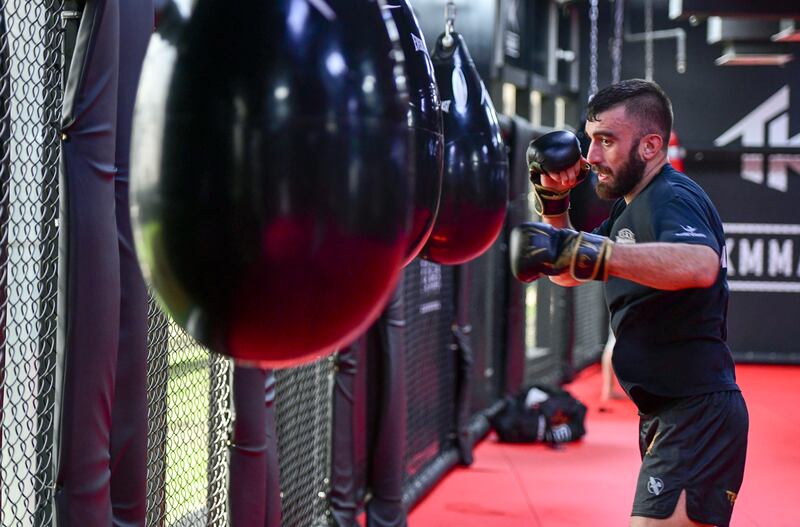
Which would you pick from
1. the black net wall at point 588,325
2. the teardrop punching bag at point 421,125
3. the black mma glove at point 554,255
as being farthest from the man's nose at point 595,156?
the black net wall at point 588,325

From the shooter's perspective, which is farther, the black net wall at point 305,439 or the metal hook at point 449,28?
the black net wall at point 305,439

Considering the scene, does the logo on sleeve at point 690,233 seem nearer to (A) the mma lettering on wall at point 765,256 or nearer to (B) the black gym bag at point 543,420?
(B) the black gym bag at point 543,420

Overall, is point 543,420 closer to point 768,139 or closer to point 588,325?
point 588,325

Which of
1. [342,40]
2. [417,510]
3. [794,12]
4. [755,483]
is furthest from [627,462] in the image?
[342,40]

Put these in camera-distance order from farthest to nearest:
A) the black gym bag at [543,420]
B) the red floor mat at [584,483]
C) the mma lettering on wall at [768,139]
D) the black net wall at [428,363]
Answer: the mma lettering on wall at [768,139]
the black gym bag at [543,420]
the black net wall at [428,363]
the red floor mat at [584,483]

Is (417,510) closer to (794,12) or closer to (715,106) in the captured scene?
(794,12)

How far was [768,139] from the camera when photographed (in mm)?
10398

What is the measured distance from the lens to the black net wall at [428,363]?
17.0ft

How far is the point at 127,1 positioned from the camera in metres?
2.21

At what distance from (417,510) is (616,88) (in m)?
2.94

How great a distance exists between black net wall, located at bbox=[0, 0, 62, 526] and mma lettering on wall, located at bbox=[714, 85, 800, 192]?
919 centimetres

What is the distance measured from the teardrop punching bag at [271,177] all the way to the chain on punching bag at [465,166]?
1.18m

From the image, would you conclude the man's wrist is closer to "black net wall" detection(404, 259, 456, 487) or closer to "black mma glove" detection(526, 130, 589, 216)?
"black mma glove" detection(526, 130, 589, 216)

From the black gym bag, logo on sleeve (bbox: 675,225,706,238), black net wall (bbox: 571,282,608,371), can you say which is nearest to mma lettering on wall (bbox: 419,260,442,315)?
the black gym bag
